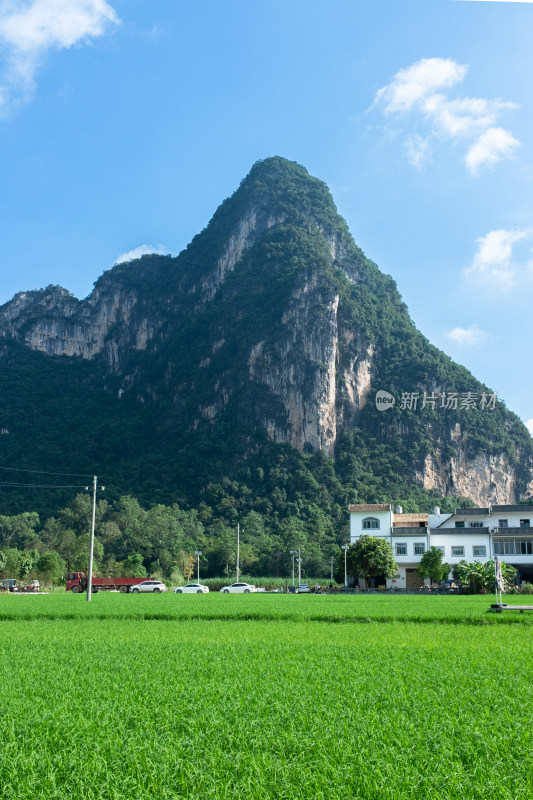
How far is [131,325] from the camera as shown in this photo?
182375mm

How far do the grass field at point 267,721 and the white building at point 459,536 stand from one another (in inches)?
1801

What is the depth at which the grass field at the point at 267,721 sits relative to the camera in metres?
4.75

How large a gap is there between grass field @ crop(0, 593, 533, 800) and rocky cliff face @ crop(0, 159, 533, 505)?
10711cm

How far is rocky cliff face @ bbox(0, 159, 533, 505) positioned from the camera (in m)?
132

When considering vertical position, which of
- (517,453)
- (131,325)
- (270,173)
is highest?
(270,173)

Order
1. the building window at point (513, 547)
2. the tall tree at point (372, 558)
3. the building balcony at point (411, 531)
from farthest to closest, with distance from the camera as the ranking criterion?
1. the building balcony at point (411, 531)
2. the building window at point (513, 547)
3. the tall tree at point (372, 558)

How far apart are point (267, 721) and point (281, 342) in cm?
13615

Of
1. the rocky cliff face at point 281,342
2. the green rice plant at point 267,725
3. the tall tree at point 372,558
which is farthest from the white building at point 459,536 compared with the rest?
the rocky cliff face at point 281,342

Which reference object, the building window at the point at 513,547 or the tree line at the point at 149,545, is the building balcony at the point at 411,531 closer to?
the building window at the point at 513,547

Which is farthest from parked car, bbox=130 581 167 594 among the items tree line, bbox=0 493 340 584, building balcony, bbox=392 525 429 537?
building balcony, bbox=392 525 429 537

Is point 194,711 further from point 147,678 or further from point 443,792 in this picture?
point 443,792

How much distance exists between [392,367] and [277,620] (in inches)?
5040

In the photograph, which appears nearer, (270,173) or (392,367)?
(392,367)

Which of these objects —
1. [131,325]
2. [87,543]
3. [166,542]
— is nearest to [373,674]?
[87,543]
